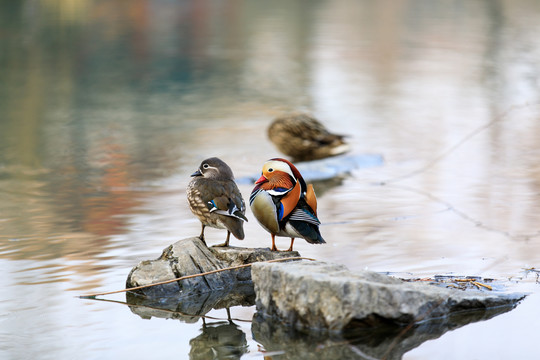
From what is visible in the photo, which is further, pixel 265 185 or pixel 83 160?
pixel 83 160

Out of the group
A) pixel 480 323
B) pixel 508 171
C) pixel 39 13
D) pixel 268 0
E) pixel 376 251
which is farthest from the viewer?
pixel 268 0

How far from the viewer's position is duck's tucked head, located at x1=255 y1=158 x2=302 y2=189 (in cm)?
460

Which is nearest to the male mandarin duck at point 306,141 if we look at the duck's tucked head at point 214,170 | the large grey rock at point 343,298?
the duck's tucked head at point 214,170

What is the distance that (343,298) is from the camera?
3832 millimetres

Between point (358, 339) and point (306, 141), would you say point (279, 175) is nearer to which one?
point (358, 339)

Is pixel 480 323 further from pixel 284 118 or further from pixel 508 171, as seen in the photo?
pixel 284 118

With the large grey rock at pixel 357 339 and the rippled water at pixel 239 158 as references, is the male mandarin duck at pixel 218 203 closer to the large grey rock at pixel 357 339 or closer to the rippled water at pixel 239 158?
the rippled water at pixel 239 158

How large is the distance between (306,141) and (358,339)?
5.09 metres

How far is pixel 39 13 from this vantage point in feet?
94.8

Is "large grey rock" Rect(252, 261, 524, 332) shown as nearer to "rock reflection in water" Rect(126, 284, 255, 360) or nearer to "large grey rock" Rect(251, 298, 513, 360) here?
"large grey rock" Rect(251, 298, 513, 360)

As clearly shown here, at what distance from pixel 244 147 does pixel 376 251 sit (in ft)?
13.9

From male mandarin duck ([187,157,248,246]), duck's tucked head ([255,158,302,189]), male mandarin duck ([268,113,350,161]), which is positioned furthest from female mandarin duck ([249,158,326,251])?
male mandarin duck ([268,113,350,161])

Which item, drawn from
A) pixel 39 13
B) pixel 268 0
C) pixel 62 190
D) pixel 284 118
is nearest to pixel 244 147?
pixel 284 118

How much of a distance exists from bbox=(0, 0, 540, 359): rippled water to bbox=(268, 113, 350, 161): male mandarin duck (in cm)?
28
